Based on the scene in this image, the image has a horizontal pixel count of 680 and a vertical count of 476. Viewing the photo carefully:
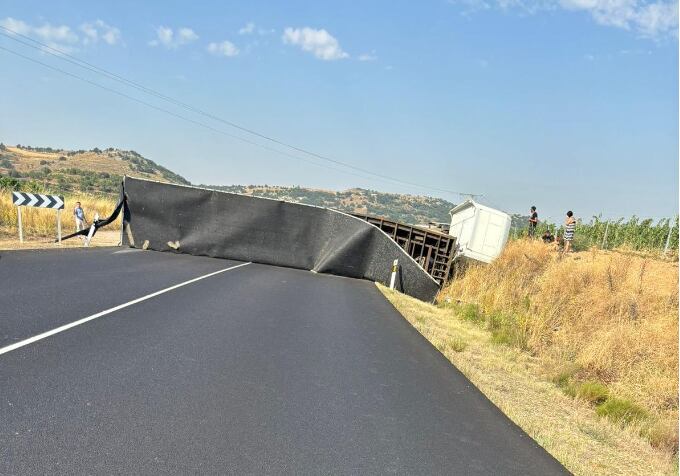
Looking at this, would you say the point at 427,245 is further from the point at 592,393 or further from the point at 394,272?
the point at 592,393

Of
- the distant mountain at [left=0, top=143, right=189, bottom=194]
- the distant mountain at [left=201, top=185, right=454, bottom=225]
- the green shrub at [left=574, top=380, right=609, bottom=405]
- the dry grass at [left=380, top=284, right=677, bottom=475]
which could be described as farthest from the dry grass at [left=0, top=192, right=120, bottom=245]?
the distant mountain at [left=201, top=185, right=454, bottom=225]

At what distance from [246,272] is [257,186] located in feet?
440

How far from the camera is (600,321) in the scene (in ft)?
39.9

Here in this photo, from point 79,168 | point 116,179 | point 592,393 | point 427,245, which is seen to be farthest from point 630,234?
point 79,168

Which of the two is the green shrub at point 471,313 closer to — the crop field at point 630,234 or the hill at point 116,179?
the crop field at point 630,234

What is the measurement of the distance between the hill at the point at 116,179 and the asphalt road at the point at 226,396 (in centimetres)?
3473

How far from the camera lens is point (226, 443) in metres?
4.03

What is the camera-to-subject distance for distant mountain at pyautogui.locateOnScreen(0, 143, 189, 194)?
217 ft

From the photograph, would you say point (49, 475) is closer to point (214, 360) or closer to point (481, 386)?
point (214, 360)

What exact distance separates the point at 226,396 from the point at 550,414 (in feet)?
14.2

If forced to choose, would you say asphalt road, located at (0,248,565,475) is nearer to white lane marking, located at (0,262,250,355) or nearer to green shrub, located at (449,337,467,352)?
white lane marking, located at (0,262,250,355)

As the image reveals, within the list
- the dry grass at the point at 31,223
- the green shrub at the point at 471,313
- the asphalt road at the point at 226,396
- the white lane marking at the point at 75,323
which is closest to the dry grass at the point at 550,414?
the asphalt road at the point at 226,396

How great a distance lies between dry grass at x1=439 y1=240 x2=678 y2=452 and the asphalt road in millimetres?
3249

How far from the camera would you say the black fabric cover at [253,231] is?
63.0 ft
